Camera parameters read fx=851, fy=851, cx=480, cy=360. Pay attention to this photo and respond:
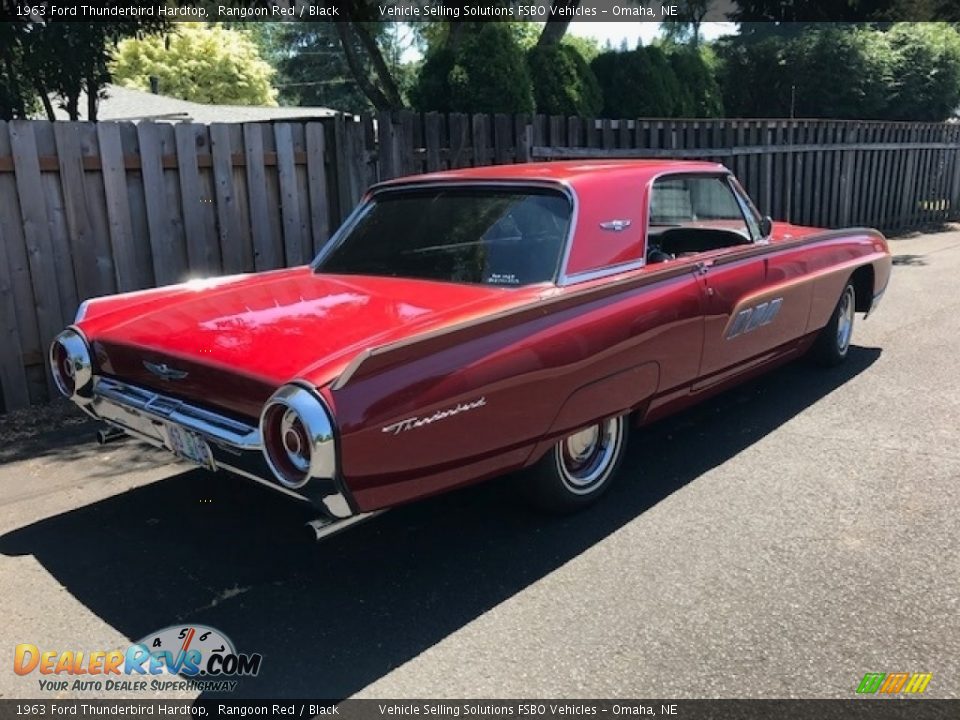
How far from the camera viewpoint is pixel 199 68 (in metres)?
32.8

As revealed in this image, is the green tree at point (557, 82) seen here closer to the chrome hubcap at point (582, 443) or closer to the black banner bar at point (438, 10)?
the black banner bar at point (438, 10)

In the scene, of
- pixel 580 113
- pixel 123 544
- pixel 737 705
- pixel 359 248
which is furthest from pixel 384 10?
pixel 737 705

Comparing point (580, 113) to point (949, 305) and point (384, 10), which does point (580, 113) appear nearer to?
point (949, 305)

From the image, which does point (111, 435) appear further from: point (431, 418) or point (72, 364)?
point (431, 418)

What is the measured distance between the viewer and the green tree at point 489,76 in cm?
1130

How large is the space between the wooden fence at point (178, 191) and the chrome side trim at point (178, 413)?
83.3 inches

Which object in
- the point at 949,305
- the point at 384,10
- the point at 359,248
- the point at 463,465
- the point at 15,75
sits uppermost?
the point at 384,10

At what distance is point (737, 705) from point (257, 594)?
1.74 m

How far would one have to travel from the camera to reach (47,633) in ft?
9.73

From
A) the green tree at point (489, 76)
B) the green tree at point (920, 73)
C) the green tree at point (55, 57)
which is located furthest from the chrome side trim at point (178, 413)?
the green tree at point (920, 73)

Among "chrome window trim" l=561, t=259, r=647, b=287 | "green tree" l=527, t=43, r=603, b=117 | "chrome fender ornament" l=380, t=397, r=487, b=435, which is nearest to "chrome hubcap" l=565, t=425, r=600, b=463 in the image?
"chrome window trim" l=561, t=259, r=647, b=287

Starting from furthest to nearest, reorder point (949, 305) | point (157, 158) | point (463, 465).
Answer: point (949, 305)
point (157, 158)
point (463, 465)

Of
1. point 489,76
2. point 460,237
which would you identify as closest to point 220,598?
point 460,237

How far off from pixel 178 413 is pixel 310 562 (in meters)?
0.80
